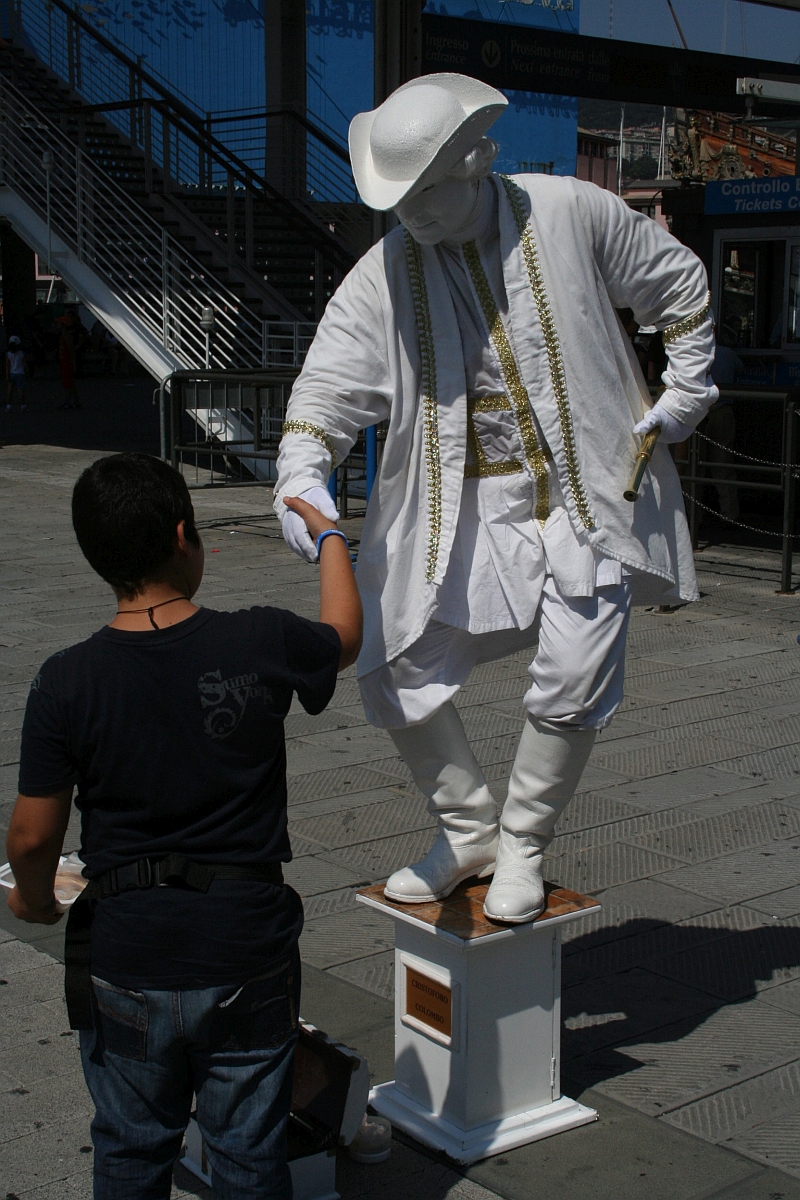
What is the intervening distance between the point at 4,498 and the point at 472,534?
35.2 feet

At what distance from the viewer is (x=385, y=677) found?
2.97 m

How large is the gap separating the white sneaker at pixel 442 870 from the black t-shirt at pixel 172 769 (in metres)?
0.90

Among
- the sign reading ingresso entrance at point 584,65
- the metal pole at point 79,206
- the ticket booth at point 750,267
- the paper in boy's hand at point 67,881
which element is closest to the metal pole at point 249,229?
the metal pole at point 79,206

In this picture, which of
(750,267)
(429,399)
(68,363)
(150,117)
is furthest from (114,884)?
(68,363)

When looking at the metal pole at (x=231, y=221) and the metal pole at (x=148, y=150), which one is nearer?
the metal pole at (x=231, y=221)

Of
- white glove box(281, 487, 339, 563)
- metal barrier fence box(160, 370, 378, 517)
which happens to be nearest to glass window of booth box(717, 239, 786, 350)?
metal barrier fence box(160, 370, 378, 517)

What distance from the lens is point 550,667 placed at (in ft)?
9.36

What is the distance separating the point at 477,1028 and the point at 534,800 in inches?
19.2

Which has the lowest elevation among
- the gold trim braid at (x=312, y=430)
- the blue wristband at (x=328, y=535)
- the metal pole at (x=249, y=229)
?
the blue wristband at (x=328, y=535)

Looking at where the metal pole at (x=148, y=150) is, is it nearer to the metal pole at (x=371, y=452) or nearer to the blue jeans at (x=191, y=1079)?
the metal pole at (x=371, y=452)

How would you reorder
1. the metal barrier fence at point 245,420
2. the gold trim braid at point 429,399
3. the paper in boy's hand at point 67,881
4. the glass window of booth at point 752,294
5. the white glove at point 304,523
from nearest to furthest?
the paper in boy's hand at point 67,881 < the white glove at point 304,523 < the gold trim braid at point 429,399 < the metal barrier fence at point 245,420 < the glass window of booth at point 752,294

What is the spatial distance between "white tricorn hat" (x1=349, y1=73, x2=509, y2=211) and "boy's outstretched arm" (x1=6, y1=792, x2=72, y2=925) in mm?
1388

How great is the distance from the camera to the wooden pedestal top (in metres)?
2.82

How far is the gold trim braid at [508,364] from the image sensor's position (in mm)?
2930
